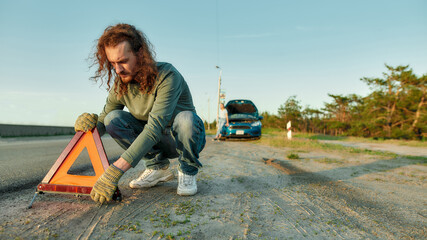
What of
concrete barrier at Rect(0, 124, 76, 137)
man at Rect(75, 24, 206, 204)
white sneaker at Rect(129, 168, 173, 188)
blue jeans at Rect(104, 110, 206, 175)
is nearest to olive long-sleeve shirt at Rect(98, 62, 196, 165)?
man at Rect(75, 24, 206, 204)

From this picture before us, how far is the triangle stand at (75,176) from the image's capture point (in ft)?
5.50

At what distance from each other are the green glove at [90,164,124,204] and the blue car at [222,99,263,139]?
8.84m

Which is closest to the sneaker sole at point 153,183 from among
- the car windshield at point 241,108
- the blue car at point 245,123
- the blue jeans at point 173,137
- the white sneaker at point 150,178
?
the white sneaker at point 150,178

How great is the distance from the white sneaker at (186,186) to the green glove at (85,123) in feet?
2.78

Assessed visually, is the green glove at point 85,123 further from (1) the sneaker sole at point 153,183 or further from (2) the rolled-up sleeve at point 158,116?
(1) the sneaker sole at point 153,183

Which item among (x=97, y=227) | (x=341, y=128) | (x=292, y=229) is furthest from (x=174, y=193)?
(x=341, y=128)

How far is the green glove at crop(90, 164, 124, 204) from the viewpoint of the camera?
1.62m

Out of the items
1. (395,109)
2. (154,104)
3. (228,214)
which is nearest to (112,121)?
(154,104)

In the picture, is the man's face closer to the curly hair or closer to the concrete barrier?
the curly hair

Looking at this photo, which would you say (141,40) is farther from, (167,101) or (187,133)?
(187,133)

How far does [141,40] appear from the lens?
2059 millimetres

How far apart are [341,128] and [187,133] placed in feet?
119

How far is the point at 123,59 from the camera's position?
191 centimetres

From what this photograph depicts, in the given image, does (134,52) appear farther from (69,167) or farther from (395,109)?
(395,109)
